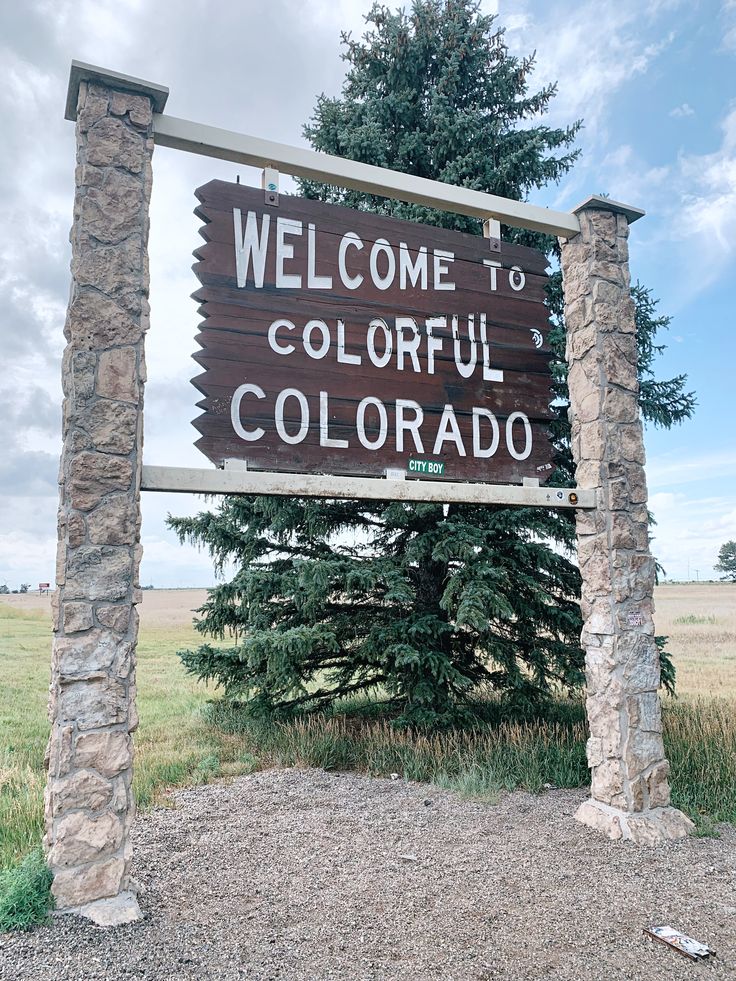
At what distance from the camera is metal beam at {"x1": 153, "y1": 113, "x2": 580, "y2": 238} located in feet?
14.0

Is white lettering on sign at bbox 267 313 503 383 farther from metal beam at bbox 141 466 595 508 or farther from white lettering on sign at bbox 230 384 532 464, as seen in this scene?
metal beam at bbox 141 466 595 508

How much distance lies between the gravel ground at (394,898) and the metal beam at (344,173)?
4452 millimetres

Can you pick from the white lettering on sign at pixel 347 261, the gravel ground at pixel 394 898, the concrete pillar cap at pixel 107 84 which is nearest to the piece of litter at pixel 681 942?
the gravel ground at pixel 394 898

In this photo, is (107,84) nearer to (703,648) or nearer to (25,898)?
(25,898)

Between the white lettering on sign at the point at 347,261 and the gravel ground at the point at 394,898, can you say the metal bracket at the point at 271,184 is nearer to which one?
the white lettering on sign at the point at 347,261

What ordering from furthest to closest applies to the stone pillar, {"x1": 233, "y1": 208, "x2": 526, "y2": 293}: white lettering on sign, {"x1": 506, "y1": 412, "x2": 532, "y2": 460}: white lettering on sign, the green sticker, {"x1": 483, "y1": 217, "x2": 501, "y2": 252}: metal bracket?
{"x1": 483, "y1": 217, "x2": 501, "y2": 252}: metal bracket < {"x1": 506, "y1": 412, "x2": 532, "y2": 460}: white lettering on sign < the stone pillar < the green sticker < {"x1": 233, "y1": 208, "x2": 526, "y2": 293}: white lettering on sign

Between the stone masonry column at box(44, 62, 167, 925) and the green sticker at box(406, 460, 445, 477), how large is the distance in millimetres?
1747

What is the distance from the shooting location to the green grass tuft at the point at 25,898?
10.6 feet

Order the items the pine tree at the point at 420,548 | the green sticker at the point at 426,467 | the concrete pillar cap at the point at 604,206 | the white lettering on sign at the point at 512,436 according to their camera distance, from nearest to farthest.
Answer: the green sticker at the point at 426,467, the white lettering on sign at the point at 512,436, the concrete pillar cap at the point at 604,206, the pine tree at the point at 420,548

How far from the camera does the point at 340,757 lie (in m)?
6.66

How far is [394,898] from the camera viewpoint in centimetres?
382

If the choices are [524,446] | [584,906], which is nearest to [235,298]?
[524,446]

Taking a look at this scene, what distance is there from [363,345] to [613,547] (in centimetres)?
238

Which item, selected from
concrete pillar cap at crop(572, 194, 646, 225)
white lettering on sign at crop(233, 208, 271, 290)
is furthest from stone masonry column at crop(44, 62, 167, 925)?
concrete pillar cap at crop(572, 194, 646, 225)
